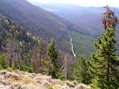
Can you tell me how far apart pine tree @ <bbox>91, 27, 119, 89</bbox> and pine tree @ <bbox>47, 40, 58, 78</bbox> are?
1619 inches

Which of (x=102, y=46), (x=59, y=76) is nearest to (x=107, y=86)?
(x=102, y=46)

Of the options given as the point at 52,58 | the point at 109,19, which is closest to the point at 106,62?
the point at 109,19

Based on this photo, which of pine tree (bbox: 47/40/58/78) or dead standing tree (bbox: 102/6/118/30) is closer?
dead standing tree (bbox: 102/6/118/30)

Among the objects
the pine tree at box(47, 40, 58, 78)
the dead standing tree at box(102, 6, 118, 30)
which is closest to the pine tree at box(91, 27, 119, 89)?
the dead standing tree at box(102, 6, 118, 30)

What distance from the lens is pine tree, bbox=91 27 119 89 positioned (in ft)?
119

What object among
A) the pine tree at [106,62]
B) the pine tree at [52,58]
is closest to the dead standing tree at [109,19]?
the pine tree at [106,62]

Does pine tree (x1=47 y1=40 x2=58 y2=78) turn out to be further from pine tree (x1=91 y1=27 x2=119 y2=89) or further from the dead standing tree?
pine tree (x1=91 y1=27 x2=119 y2=89)

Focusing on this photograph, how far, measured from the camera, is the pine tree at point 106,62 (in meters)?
36.2

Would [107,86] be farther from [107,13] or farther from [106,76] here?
[107,13]

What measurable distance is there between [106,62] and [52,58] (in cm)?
4443

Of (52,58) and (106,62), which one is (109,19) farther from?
(52,58)

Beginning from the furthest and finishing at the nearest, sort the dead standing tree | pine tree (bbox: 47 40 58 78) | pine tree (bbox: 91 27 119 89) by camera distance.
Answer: pine tree (bbox: 47 40 58 78), the dead standing tree, pine tree (bbox: 91 27 119 89)

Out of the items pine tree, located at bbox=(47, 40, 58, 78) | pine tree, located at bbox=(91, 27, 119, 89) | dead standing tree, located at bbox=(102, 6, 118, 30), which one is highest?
dead standing tree, located at bbox=(102, 6, 118, 30)

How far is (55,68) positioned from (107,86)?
152ft
